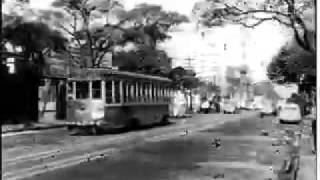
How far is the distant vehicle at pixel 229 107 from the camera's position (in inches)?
204

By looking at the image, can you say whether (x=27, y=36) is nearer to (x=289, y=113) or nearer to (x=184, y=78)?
(x=184, y=78)

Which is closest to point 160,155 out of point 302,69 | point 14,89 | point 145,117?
point 302,69

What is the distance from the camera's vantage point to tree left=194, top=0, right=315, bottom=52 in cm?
448

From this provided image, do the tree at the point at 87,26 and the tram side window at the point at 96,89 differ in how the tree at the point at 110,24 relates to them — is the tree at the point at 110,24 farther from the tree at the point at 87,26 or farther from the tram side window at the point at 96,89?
the tram side window at the point at 96,89

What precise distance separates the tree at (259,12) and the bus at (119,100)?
1878 millimetres

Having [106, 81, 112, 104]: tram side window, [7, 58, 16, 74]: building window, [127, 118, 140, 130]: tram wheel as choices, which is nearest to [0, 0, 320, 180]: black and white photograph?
[7, 58, 16, 74]: building window

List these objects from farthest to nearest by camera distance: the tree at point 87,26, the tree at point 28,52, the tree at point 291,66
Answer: the tree at point 87,26 → the tree at point 291,66 → the tree at point 28,52

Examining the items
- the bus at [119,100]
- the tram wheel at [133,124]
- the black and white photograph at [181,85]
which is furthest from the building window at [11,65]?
the tram wheel at [133,124]

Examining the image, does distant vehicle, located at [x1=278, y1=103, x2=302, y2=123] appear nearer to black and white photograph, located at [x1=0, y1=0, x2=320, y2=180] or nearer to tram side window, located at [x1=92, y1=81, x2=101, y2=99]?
black and white photograph, located at [x1=0, y1=0, x2=320, y2=180]

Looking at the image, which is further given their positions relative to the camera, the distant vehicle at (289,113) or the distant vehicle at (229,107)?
the distant vehicle at (229,107)

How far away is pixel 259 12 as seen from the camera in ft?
14.9

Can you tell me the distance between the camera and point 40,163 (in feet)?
24.4

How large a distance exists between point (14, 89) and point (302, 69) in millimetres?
2051

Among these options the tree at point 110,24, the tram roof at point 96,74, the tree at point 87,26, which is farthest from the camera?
the tram roof at point 96,74
